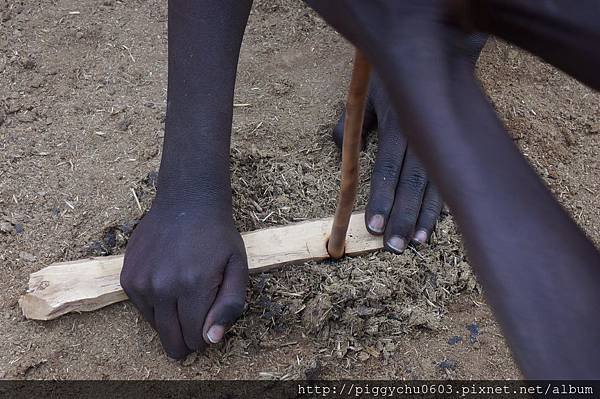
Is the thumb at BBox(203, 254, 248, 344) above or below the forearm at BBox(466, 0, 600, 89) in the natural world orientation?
below

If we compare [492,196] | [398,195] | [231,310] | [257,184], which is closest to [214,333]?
[231,310]

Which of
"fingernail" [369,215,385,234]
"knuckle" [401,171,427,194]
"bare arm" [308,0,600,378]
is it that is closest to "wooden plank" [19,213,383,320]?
"fingernail" [369,215,385,234]

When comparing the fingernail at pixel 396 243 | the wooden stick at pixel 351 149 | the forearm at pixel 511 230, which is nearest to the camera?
the forearm at pixel 511 230

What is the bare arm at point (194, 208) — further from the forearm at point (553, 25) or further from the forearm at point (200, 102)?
the forearm at point (553, 25)

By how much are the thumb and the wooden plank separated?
0.07 meters

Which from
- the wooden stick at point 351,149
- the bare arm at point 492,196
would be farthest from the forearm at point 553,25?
the wooden stick at point 351,149

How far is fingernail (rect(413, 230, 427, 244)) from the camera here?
1.37m

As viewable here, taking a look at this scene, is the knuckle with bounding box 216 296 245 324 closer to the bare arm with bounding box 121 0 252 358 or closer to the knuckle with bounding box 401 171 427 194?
the bare arm with bounding box 121 0 252 358

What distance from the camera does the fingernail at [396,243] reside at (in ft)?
4.44

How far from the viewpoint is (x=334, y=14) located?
0.68 metres

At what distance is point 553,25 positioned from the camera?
2.10 feet

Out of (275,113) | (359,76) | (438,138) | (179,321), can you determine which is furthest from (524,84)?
(438,138)

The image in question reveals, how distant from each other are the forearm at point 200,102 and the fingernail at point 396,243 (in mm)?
310

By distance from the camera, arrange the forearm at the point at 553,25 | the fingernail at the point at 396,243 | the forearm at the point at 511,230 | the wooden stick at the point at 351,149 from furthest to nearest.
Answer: the fingernail at the point at 396,243 → the wooden stick at the point at 351,149 → the forearm at the point at 553,25 → the forearm at the point at 511,230
